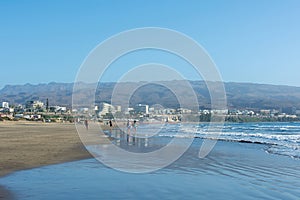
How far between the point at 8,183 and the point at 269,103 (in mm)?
153425

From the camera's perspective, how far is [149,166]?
42.4 ft

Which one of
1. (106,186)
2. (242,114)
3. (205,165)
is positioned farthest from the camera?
(242,114)

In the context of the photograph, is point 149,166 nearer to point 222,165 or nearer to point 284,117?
point 222,165

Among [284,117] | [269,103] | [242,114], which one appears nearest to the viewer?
[242,114]

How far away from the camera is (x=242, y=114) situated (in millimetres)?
123500

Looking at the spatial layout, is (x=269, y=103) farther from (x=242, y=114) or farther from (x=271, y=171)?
(x=271, y=171)

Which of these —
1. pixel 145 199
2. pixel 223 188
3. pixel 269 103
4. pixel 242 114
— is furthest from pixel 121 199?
pixel 269 103

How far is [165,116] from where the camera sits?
9644 cm

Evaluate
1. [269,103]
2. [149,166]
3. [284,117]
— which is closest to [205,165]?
[149,166]

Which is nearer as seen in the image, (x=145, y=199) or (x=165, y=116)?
(x=145, y=199)

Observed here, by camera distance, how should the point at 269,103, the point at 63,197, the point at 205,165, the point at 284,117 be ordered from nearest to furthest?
the point at 63,197 → the point at 205,165 → the point at 284,117 → the point at 269,103

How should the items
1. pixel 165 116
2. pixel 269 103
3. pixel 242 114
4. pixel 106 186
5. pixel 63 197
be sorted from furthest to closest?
pixel 269 103
pixel 242 114
pixel 165 116
pixel 106 186
pixel 63 197

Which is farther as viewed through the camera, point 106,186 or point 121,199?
point 106,186

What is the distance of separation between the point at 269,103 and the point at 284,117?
1712 cm
